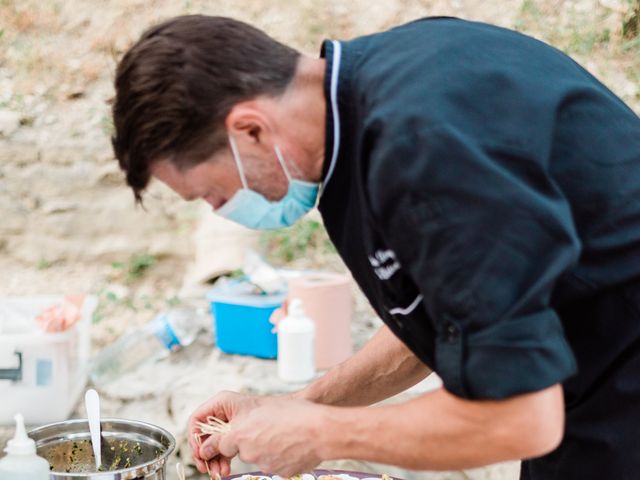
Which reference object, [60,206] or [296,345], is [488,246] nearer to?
[296,345]

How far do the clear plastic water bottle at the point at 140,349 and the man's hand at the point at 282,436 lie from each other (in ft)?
8.06

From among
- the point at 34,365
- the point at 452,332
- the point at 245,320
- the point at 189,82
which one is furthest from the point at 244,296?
the point at 452,332

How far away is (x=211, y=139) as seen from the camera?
5.08 feet

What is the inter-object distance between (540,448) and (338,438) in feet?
1.07

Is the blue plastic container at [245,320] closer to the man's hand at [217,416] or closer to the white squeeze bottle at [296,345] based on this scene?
the white squeeze bottle at [296,345]

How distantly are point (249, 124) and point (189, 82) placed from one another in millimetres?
120

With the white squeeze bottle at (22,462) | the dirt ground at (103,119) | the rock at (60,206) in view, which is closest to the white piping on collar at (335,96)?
the white squeeze bottle at (22,462)

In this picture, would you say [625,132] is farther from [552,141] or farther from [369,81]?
[369,81]

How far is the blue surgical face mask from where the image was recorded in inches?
63.7

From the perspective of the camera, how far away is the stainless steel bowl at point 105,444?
210 centimetres

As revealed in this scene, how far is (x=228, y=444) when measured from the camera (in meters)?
1.70

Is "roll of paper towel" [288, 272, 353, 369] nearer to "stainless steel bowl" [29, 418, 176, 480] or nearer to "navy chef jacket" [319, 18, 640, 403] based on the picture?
"stainless steel bowl" [29, 418, 176, 480]

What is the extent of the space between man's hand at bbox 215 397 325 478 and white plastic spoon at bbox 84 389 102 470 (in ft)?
1.66

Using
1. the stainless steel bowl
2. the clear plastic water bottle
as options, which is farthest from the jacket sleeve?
the clear plastic water bottle
